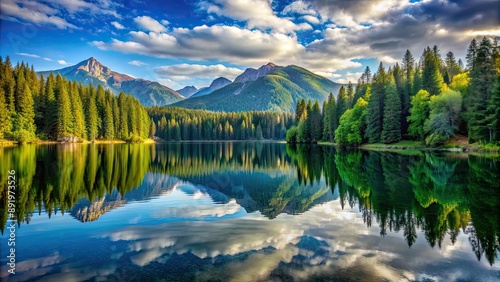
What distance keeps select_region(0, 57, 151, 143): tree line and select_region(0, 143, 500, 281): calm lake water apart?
78143 mm

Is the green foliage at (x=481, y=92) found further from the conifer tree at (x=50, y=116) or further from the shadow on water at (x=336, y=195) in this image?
the conifer tree at (x=50, y=116)

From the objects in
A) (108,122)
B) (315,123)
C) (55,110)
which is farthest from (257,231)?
(108,122)

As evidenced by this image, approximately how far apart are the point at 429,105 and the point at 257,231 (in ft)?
240

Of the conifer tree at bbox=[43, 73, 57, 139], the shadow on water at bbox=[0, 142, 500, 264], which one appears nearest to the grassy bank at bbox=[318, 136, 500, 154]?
the shadow on water at bbox=[0, 142, 500, 264]

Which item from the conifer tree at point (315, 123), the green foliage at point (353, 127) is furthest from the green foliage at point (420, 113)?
the conifer tree at point (315, 123)

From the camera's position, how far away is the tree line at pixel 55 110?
297ft

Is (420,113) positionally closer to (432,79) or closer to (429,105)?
(429,105)

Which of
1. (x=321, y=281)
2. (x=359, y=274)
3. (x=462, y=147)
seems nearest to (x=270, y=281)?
(x=321, y=281)

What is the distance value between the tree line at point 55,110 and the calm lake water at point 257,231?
78.1 m

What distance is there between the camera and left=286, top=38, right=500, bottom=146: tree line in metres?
60.2

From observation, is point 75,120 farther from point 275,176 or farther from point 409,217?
point 409,217

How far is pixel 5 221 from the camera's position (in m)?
15.4

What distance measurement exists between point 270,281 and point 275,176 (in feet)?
88.9

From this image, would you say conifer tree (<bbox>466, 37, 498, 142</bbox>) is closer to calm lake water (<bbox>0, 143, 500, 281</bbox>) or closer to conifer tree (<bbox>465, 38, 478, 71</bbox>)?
conifer tree (<bbox>465, 38, 478, 71</bbox>)
